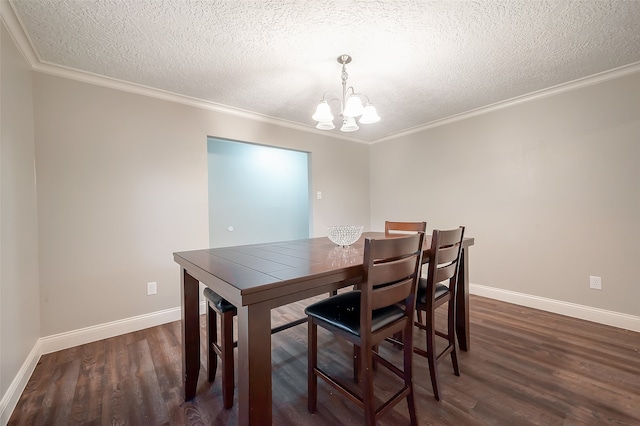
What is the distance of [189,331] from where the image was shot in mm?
1475

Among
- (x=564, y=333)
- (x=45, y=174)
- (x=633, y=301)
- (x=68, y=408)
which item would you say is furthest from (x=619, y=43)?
(x=45, y=174)

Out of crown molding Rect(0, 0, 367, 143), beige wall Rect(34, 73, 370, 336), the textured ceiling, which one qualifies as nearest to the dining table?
beige wall Rect(34, 73, 370, 336)

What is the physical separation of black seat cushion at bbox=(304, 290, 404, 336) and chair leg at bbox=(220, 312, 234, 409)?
1.30 ft

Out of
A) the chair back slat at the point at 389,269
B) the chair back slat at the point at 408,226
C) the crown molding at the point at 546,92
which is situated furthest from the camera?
the chair back slat at the point at 408,226

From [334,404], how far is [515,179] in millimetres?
2871

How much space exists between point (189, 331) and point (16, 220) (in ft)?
4.22

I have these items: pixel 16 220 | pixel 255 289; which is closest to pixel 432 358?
pixel 255 289

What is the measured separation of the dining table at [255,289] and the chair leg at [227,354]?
239 mm

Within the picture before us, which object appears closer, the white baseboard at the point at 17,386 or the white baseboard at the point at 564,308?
the white baseboard at the point at 17,386

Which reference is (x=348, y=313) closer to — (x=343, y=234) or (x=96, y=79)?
(x=343, y=234)

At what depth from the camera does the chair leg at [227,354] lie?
1.33 metres

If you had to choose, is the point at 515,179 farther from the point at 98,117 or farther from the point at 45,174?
the point at 45,174

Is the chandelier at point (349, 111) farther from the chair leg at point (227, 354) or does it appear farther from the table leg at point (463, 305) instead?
the chair leg at point (227, 354)

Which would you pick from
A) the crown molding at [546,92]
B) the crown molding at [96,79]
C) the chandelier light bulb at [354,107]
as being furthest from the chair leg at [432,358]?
the crown molding at [96,79]
